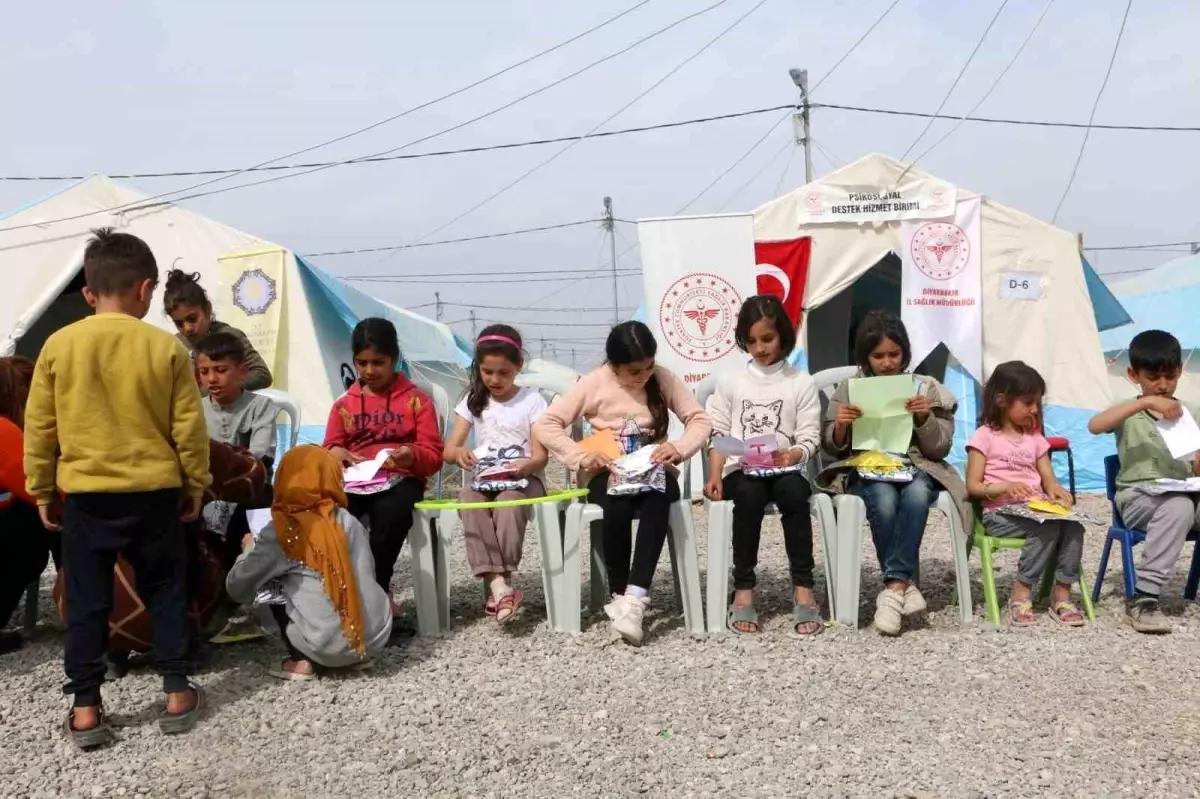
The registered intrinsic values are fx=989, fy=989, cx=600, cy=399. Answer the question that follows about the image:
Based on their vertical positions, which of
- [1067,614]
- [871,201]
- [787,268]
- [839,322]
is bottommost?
[1067,614]

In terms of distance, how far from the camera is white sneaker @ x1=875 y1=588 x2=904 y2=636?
299cm

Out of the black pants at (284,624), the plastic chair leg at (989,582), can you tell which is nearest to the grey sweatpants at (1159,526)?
the plastic chair leg at (989,582)

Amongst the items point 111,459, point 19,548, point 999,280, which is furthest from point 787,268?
point 111,459

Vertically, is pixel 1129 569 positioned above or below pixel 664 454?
below

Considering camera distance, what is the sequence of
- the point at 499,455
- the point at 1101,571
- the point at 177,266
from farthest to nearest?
1. the point at 177,266
2. the point at 1101,571
3. the point at 499,455

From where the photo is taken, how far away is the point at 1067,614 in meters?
3.15

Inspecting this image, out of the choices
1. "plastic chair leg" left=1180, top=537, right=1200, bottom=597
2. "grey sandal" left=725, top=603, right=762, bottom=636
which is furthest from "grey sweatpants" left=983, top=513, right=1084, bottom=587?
"grey sandal" left=725, top=603, right=762, bottom=636

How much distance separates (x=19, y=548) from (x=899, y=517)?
2.66 metres

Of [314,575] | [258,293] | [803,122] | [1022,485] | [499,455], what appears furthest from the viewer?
[803,122]

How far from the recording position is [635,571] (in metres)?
3.01

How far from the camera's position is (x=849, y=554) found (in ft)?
10.1

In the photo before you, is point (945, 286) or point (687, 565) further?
point (945, 286)

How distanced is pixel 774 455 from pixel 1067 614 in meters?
1.07

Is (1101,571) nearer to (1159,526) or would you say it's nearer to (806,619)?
(1159,526)
